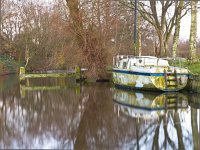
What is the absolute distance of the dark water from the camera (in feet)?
25.3

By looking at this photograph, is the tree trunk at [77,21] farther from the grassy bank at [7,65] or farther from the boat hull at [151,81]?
the grassy bank at [7,65]

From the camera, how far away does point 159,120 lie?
33.1 ft

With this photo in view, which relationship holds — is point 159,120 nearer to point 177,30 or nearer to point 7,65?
point 177,30

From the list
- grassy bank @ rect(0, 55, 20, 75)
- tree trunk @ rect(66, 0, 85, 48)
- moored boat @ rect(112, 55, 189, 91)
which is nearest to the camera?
moored boat @ rect(112, 55, 189, 91)

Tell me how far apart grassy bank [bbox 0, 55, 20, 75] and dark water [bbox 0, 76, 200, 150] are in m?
26.9

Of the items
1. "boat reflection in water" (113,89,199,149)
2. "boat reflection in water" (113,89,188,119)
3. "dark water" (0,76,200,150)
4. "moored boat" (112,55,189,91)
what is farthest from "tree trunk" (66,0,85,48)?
"dark water" (0,76,200,150)

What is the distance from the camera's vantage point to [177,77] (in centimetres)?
1730

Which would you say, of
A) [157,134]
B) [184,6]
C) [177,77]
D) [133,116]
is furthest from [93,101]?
[184,6]

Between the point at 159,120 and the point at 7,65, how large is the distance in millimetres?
35561

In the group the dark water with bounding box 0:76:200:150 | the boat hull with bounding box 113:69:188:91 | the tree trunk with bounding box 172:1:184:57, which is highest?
the tree trunk with bounding box 172:1:184:57

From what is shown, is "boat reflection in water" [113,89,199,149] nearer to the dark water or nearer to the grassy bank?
the dark water

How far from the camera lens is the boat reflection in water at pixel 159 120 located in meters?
7.56

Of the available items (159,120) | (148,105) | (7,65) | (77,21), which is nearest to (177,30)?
(77,21)

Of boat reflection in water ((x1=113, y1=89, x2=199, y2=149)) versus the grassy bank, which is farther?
the grassy bank
